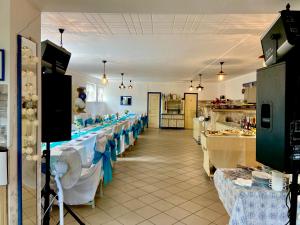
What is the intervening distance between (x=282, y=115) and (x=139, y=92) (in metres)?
12.0

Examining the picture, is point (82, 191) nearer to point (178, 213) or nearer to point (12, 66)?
point (178, 213)

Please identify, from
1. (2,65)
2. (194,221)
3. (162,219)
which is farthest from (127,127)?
(2,65)

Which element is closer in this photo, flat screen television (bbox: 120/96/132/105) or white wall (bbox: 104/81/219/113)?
white wall (bbox: 104/81/219/113)

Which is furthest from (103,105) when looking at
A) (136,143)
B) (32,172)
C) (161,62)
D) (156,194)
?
(32,172)

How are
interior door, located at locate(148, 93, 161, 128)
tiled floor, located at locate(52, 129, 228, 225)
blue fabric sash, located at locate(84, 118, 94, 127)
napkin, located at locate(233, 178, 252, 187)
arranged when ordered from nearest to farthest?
napkin, located at locate(233, 178, 252, 187) < tiled floor, located at locate(52, 129, 228, 225) < blue fabric sash, located at locate(84, 118, 94, 127) < interior door, located at locate(148, 93, 161, 128)

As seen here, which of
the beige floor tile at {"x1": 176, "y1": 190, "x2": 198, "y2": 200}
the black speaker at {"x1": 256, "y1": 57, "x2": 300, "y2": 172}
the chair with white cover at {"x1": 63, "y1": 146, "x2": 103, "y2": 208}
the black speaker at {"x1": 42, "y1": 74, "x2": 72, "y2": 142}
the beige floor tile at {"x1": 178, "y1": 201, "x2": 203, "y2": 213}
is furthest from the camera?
the beige floor tile at {"x1": 176, "y1": 190, "x2": 198, "y2": 200}

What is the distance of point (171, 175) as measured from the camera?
15.4 feet

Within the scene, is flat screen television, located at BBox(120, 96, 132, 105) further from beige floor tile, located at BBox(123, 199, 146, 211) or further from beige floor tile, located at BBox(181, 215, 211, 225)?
beige floor tile, located at BBox(181, 215, 211, 225)

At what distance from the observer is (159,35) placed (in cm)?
394

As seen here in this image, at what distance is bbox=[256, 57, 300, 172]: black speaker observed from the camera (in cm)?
Answer: 136

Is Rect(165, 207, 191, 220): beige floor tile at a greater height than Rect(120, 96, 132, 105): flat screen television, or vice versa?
Rect(120, 96, 132, 105): flat screen television

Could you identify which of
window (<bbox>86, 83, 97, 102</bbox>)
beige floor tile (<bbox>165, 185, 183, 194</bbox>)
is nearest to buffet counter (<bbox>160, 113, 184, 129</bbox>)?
window (<bbox>86, 83, 97, 102</bbox>)

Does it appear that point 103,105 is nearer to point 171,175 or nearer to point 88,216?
point 171,175

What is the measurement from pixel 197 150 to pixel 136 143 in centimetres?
207
